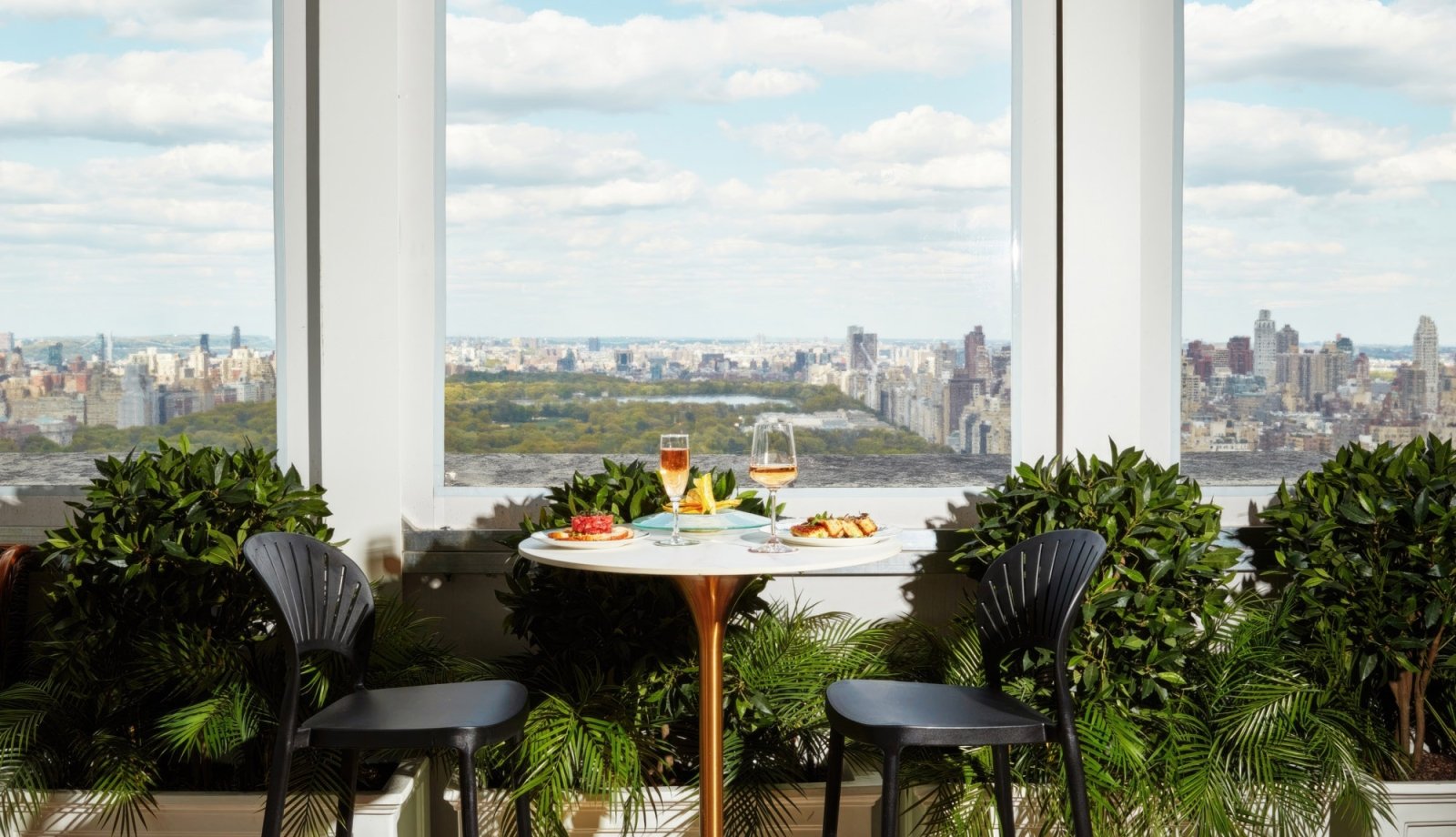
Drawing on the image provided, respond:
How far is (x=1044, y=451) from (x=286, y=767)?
2246 millimetres

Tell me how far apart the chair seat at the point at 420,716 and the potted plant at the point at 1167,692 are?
1.08 m

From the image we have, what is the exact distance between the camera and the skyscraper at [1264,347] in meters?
3.57

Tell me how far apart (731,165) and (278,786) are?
2.17 meters

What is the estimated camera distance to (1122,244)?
3365 millimetres

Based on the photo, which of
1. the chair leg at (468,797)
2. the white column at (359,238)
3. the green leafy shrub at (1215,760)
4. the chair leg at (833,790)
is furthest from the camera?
the white column at (359,238)

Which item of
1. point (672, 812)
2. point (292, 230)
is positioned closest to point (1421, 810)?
point (672, 812)

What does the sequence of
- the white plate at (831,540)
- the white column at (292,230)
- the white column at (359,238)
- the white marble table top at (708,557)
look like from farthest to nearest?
the white column at (292,230)
the white column at (359,238)
the white plate at (831,540)
the white marble table top at (708,557)

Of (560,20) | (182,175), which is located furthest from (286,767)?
(560,20)

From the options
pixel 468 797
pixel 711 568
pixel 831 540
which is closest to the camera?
pixel 711 568

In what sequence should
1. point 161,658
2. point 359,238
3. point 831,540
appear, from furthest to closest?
point 359,238 → point 161,658 → point 831,540

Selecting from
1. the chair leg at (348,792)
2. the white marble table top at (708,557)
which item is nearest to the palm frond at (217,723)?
the chair leg at (348,792)

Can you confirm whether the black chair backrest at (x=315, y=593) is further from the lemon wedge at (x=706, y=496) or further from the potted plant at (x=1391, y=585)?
the potted plant at (x=1391, y=585)

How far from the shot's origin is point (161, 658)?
2.93m

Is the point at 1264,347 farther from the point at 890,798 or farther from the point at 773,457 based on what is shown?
the point at 890,798
